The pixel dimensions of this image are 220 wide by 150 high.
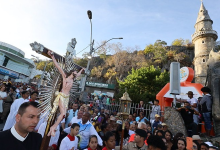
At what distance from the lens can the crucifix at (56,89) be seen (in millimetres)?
1948

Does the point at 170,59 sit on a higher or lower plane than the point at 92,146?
higher

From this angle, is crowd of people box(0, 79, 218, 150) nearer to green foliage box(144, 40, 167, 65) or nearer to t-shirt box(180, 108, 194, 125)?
t-shirt box(180, 108, 194, 125)

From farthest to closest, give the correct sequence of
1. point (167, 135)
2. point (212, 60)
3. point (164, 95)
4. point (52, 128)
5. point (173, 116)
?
point (164, 95) < point (212, 60) < point (173, 116) < point (167, 135) < point (52, 128)

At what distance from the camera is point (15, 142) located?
1576mm

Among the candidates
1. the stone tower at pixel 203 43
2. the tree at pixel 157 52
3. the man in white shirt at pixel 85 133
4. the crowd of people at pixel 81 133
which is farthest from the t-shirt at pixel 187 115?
the tree at pixel 157 52

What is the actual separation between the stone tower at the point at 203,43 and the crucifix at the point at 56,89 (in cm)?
2794

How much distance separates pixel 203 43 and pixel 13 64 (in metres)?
41.9

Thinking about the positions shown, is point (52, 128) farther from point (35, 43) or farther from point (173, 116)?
point (173, 116)

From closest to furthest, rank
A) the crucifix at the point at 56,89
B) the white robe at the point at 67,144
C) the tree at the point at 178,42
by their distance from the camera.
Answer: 1. the crucifix at the point at 56,89
2. the white robe at the point at 67,144
3. the tree at the point at 178,42

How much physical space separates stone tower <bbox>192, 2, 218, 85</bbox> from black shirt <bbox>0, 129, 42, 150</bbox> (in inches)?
1119

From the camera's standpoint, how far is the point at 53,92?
6.75ft

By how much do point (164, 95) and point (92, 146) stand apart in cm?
946

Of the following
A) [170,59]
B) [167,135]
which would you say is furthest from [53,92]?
[170,59]

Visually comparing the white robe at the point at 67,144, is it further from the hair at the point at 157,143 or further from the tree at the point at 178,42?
the tree at the point at 178,42
